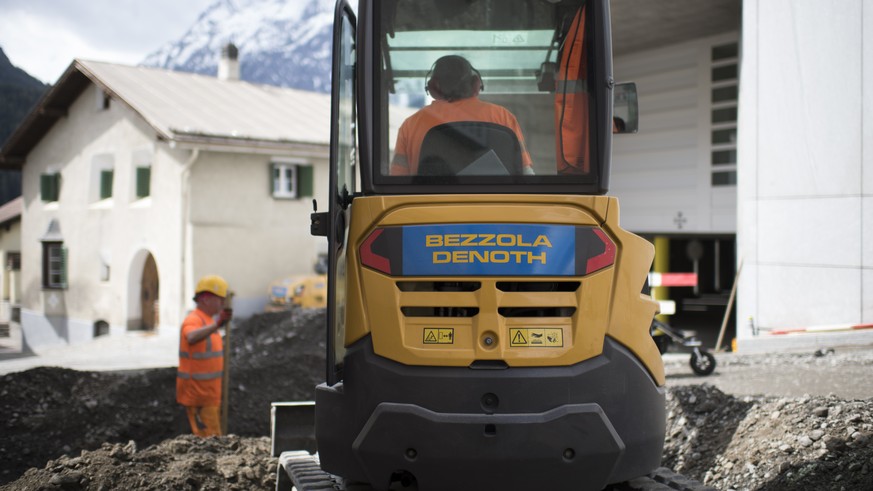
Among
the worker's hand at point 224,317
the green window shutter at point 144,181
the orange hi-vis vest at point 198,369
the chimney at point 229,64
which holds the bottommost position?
the orange hi-vis vest at point 198,369

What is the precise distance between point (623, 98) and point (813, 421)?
270 cm

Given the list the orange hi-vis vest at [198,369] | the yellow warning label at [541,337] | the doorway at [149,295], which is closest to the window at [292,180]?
the doorway at [149,295]

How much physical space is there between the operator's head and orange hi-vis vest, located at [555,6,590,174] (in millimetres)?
386

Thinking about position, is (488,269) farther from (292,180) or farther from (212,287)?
(292,180)

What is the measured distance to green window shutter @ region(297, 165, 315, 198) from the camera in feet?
70.2

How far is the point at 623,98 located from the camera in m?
3.96

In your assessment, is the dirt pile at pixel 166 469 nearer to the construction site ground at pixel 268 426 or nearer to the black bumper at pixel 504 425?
the construction site ground at pixel 268 426

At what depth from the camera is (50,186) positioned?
82.1 ft

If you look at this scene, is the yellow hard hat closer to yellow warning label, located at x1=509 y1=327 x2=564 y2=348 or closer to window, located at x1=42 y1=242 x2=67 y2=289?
yellow warning label, located at x1=509 y1=327 x2=564 y2=348

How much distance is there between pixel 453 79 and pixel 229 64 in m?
23.5

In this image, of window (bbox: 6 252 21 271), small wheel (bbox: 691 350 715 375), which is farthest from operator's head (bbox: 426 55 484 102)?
window (bbox: 6 252 21 271)

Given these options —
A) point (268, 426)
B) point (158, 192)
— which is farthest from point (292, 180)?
point (268, 426)

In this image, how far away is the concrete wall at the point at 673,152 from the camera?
1612cm

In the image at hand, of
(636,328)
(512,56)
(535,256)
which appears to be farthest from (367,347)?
(512,56)
